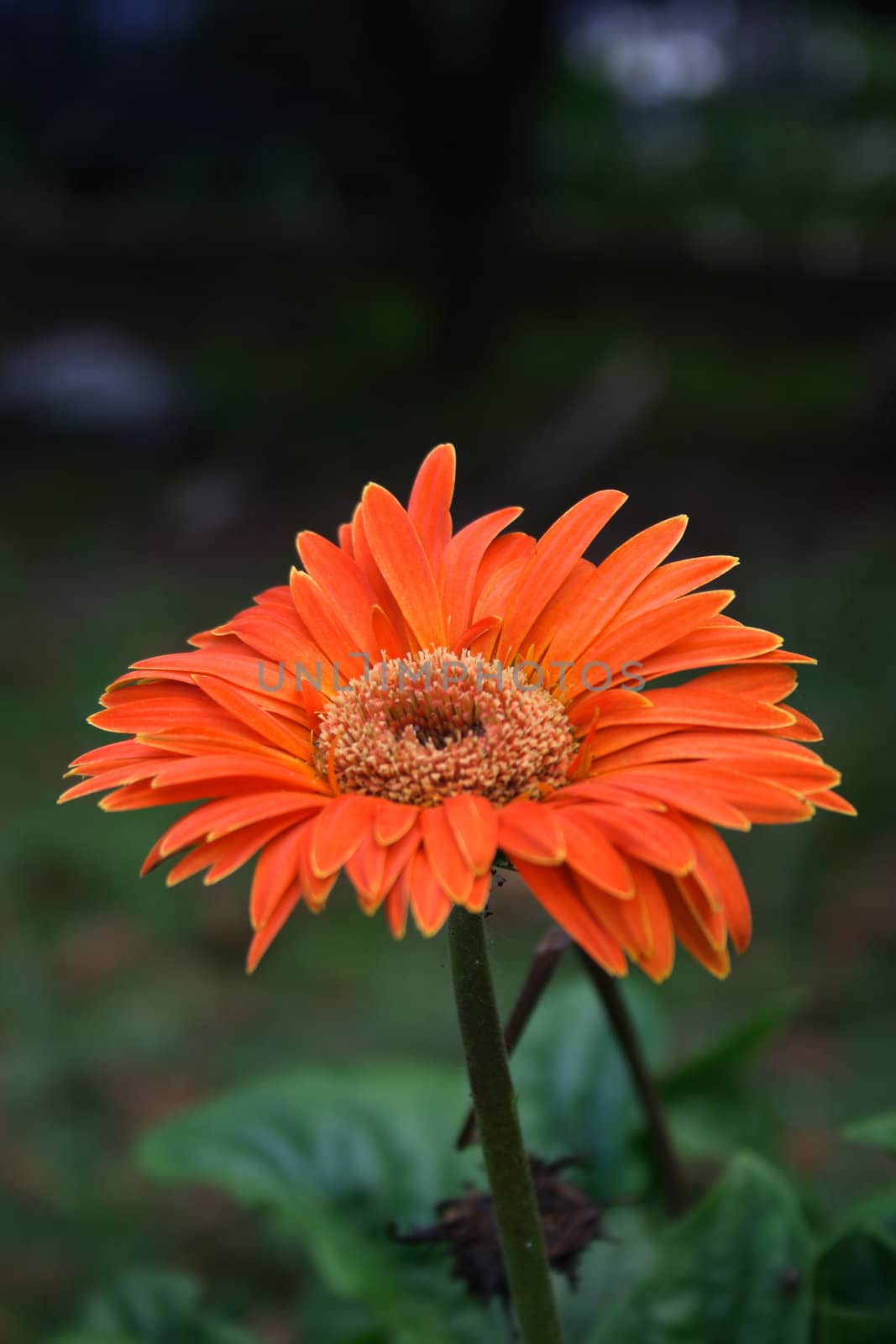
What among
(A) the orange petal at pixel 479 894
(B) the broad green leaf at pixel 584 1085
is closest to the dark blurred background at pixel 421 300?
(B) the broad green leaf at pixel 584 1085

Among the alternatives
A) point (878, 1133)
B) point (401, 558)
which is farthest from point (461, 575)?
point (878, 1133)

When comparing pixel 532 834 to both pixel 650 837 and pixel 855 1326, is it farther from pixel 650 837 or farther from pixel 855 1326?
pixel 855 1326

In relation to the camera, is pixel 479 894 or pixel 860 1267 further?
pixel 860 1267

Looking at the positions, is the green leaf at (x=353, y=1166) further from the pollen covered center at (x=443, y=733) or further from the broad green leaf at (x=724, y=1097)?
the pollen covered center at (x=443, y=733)

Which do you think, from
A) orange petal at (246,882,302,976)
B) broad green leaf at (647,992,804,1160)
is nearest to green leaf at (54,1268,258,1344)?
broad green leaf at (647,992,804,1160)

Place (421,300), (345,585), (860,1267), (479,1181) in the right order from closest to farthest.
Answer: (345,585)
(860,1267)
(479,1181)
(421,300)

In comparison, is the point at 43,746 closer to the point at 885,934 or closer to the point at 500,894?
the point at 500,894

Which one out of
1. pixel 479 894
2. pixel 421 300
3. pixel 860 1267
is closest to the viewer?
pixel 479 894

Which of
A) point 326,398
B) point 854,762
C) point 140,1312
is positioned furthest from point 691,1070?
point 326,398
